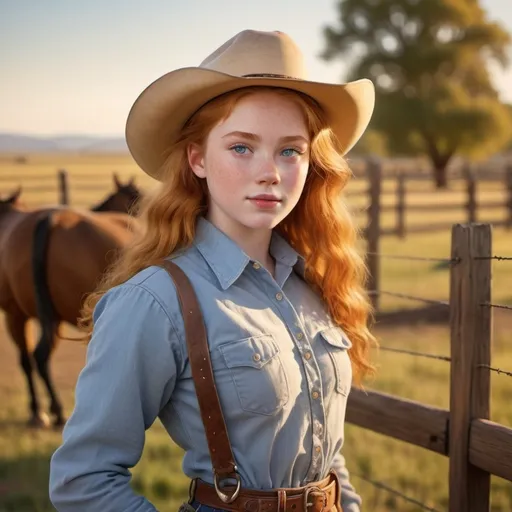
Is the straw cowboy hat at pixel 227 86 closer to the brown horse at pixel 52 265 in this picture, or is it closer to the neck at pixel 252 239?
the neck at pixel 252 239

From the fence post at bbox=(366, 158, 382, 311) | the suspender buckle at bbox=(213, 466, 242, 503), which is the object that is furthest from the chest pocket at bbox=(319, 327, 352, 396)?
the fence post at bbox=(366, 158, 382, 311)

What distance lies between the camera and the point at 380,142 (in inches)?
1522

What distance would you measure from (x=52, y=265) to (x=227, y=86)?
378cm

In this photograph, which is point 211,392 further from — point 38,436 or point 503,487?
point 38,436

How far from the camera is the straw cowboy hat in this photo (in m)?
1.66

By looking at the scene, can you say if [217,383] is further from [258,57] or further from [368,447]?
[368,447]

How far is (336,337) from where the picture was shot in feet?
5.93

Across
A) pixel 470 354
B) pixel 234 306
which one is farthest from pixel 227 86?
pixel 470 354

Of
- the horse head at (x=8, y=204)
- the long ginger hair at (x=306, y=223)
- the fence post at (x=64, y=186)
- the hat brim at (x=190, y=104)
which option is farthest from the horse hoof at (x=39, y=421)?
the fence post at (x=64, y=186)

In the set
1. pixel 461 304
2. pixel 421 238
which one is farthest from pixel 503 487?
A: pixel 421 238

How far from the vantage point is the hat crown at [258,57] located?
1667 millimetres

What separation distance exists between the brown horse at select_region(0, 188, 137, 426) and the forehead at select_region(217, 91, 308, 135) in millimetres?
3510

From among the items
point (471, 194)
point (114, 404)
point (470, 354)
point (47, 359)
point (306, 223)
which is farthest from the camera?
point (471, 194)

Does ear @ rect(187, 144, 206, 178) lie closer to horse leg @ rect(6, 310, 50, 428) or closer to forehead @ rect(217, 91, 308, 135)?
forehead @ rect(217, 91, 308, 135)
